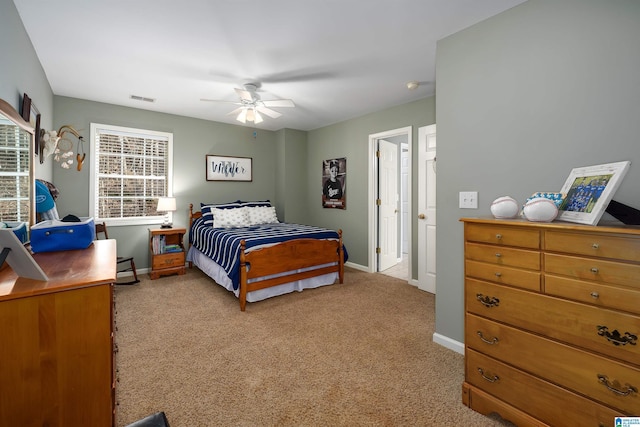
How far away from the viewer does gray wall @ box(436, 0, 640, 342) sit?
154cm

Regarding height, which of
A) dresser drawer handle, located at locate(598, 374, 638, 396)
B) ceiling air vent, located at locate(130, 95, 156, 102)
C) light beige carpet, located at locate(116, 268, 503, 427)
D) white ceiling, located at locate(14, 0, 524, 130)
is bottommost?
light beige carpet, located at locate(116, 268, 503, 427)

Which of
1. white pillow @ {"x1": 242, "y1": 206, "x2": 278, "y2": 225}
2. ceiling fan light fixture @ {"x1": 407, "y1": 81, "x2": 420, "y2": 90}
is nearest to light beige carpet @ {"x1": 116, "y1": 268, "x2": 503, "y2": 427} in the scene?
white pillow @ {"x1": 242, "y1": 206, "x2": 278, "y2": 225}

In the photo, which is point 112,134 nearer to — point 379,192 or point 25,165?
point 25,165

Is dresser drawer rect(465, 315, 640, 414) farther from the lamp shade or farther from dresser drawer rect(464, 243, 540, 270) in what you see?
the lamp shade

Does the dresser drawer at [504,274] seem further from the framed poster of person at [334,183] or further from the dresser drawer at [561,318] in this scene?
the framed poster of person at [334,183]

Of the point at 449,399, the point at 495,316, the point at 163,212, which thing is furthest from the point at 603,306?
the point at 163,212

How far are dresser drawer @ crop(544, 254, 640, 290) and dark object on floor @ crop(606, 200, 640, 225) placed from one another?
1.05ft

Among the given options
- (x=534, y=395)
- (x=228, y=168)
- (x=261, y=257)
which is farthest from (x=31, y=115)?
(x=534, y=395)

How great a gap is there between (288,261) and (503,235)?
2.34 meters

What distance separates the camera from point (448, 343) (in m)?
2.33

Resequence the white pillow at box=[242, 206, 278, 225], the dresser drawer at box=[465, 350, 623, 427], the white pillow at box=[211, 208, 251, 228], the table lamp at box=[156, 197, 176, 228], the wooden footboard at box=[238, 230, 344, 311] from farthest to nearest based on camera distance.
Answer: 1. the white pillow at box=[242, 206, 278, 225]
2. the white pillow at box=[211, 208, 251, 228]
3. the table lamp at box=[156, 197, 176, 228]
4. the wooden footboard at box=[238, 230, 344, 311]
5. the dresser drawer at box=[465, 350, 623, 427]

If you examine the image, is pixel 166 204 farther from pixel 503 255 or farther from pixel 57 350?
pixel 503 255

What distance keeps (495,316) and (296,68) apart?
108 inches

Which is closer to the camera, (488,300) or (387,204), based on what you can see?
(488,300)
